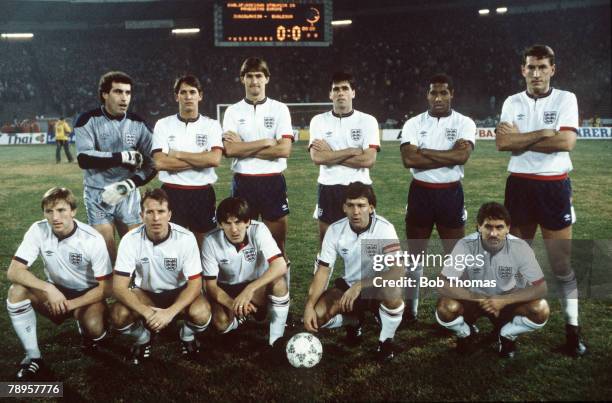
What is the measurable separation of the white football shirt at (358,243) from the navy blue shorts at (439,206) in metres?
0.47

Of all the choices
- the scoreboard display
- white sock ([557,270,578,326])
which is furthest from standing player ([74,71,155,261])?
the scoreboard display

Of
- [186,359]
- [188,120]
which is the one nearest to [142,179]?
[188,120]

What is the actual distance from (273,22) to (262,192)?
14.7 meters

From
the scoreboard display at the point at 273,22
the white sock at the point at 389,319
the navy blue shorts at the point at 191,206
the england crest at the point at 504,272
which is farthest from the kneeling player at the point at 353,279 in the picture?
the scoreboard display at the point at 273,22

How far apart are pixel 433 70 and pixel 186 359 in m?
26.4

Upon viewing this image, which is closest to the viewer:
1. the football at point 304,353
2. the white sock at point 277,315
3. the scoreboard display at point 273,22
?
the football at point 304,353

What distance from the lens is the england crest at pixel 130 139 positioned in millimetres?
4188

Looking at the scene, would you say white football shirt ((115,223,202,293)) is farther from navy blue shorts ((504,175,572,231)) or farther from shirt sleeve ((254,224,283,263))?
navy blue shorts ((504,175,572,231))

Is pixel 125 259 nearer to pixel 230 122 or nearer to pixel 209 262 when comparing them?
pixel 209 262

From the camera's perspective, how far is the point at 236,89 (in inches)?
1051

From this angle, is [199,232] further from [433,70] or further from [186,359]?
[433,70]

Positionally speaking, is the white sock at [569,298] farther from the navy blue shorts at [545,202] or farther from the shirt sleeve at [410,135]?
the shirt sleeve at [410,135]

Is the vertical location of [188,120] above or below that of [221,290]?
above

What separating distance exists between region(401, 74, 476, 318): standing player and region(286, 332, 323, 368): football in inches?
44.9
